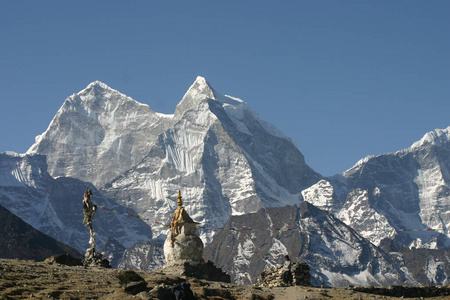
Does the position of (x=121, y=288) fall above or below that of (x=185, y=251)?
below

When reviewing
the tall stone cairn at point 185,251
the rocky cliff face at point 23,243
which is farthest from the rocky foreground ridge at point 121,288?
the rocky cliff face at point 23,243

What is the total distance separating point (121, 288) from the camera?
44688 millimetres

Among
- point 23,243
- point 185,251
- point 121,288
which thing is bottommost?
point 121,288

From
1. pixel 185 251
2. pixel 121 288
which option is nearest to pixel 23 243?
pixel 185 251

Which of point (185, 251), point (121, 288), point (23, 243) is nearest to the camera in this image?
point (121, 288)

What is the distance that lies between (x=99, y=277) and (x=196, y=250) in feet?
46.3

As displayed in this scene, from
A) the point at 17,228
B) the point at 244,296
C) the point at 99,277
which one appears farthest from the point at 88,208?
the point at 17,228

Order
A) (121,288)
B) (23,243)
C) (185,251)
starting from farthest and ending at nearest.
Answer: (23,243)
(185,251)
(121,288)

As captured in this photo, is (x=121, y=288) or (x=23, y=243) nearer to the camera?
(x=121, y=288)

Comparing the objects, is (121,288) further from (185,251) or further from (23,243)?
(23,243)

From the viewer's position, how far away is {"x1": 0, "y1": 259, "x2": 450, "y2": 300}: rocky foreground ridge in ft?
136

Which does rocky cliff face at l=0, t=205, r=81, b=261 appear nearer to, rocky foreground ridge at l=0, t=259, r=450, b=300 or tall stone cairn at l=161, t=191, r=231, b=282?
tall stone cairn at l=161, t=191, r=231, b=282

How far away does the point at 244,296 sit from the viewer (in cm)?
4759

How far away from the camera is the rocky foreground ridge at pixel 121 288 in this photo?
136ft
